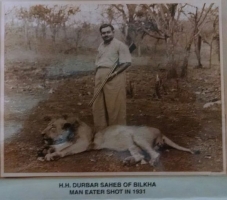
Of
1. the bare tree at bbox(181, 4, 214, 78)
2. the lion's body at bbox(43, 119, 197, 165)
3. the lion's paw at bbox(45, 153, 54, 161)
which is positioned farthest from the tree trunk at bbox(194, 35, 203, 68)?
the lion's paw at bbox(45, 153, 54, 161)

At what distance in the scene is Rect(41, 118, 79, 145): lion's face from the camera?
42cm

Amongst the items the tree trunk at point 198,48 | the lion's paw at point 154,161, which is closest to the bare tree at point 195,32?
the tree trunk at point 198,48

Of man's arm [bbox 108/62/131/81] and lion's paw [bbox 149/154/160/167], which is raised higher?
man's arm [bbox 108/62/131/81]

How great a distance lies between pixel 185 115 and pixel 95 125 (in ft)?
0.37

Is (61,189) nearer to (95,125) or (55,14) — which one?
(95,125)

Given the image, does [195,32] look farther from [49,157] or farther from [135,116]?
[49,157]

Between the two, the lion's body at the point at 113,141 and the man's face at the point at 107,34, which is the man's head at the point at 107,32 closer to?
the man's face at the point at 107,34

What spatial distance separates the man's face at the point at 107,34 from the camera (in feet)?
1.40

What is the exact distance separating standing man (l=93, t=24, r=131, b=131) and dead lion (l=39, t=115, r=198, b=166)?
13mm

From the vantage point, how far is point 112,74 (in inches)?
16.6

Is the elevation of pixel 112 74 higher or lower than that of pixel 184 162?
higher

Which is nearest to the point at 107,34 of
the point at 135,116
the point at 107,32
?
the point at 107,32

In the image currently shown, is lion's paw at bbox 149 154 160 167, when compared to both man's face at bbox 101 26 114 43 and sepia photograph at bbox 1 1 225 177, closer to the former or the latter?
sepia photograph at bbox 1 1 225 177

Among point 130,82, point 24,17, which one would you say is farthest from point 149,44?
point 24,17
